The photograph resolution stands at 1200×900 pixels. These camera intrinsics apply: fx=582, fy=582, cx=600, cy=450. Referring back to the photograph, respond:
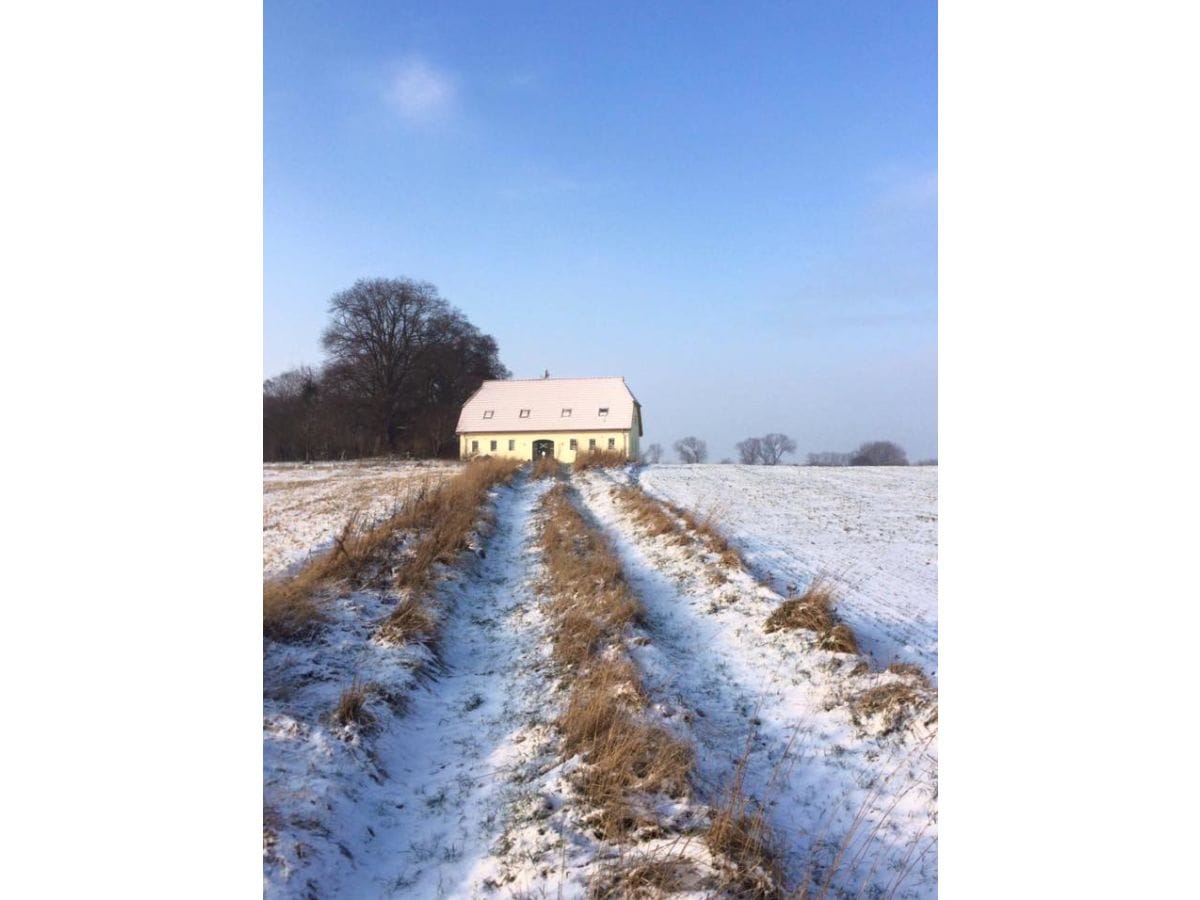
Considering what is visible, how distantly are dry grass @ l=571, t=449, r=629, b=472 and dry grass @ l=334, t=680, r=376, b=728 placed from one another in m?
11.6

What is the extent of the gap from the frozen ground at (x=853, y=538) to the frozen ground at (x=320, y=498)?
3.06 m

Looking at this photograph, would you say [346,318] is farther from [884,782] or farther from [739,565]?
[739,565]

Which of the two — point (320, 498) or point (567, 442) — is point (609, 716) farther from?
point (567, 442)

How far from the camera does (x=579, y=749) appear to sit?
2.34m

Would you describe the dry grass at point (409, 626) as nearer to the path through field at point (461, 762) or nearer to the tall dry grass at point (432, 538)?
the tall dry grass at point (432, 538)

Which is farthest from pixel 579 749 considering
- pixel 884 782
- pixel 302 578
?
pixel 302 578

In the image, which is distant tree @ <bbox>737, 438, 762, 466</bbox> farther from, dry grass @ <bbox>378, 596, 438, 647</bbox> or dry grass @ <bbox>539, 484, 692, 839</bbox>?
dry grass @ <bbox>378, 596, 438, 647</bbox>

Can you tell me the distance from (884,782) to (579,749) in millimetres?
1210

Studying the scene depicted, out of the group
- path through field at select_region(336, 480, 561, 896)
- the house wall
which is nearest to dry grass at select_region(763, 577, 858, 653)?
path through field at select_region(336, 480, 561, 896)

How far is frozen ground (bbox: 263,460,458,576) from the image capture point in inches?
143

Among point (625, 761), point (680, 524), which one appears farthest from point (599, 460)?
point (625, 761)
